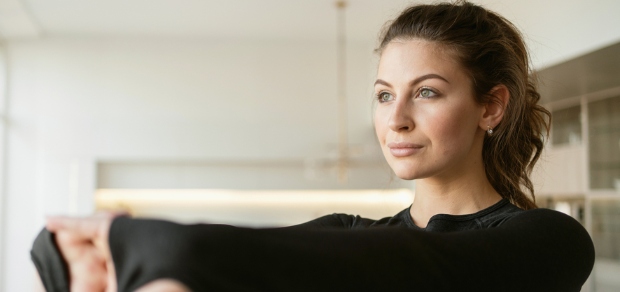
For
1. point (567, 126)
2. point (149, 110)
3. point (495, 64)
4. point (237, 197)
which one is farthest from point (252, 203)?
point (495, 64)

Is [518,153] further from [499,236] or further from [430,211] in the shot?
[499,236]

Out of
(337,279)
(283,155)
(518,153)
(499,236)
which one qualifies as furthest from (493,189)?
(283,155)

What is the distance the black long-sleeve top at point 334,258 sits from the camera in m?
0.31

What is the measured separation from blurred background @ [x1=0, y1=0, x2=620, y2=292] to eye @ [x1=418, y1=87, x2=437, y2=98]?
5788 millimetres

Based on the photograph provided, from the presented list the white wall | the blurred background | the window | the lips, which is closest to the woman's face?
the lips

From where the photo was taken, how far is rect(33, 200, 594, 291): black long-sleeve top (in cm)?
31

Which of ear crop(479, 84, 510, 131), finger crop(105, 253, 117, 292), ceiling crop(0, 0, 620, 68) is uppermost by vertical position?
ceiling crop(0, 0, 620, 68)

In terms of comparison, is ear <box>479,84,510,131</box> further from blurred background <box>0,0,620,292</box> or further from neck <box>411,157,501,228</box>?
blurred background <box>0,0,620,292</box>

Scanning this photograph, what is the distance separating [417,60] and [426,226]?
210 millimetres

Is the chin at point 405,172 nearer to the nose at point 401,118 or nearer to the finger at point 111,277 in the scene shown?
the nose at point 401,118

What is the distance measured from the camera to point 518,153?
105 cm

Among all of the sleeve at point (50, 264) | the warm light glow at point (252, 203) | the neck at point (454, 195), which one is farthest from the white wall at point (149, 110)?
the sleeve at point (50, 264)

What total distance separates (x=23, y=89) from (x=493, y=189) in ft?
23.6

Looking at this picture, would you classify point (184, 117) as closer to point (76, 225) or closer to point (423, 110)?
point (423, 110)
